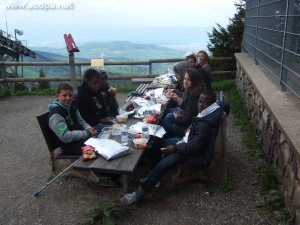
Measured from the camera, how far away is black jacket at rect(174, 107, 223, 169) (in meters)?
3.28

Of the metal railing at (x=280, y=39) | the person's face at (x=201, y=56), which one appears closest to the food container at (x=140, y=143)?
the metal railing at (x=280, y=39)

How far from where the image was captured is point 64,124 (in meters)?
3.71

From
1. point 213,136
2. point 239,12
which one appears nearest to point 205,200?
point 213,136

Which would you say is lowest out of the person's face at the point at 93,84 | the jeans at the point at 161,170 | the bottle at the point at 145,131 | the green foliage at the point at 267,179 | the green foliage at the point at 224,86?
the green foliage at the point at 267,179

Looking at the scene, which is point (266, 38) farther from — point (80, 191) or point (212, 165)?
point (80, 191)

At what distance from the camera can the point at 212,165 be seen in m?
3.76

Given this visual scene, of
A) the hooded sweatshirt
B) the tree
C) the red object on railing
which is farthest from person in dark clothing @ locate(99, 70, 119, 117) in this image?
the tree

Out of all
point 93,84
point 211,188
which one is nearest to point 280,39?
point 211,188

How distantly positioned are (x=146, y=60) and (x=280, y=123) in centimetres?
705

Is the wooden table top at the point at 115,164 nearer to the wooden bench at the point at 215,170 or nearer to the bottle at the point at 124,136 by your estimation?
the bottle at the point at 124,136

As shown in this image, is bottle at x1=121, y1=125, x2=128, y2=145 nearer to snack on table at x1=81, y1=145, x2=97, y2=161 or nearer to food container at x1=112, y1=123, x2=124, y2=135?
food container at x1=112, y1=123, x2=124, y2=135

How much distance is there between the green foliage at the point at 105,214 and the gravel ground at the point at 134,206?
0.08m

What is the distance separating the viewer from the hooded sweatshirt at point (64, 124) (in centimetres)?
368

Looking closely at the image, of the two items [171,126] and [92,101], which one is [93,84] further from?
[171,126]
